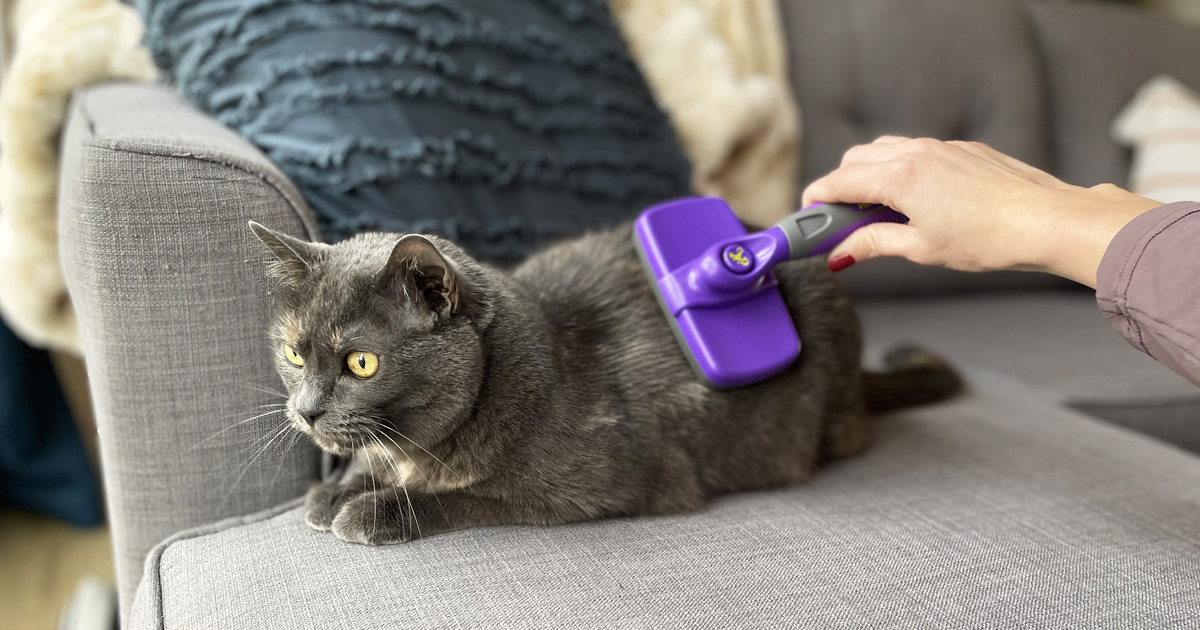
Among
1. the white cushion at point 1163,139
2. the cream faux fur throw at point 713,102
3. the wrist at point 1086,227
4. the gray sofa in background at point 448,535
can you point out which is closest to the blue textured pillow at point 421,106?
the gray sofa in background at point 448,535

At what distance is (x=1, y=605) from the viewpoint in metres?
1.47

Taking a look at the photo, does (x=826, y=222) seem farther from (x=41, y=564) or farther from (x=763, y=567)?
(x=41, y=564)

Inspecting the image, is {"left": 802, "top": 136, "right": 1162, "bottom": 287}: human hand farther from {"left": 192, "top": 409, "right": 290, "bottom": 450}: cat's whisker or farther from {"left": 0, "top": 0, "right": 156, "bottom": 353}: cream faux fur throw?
{"left": 0, "top": 0, "right": 156, "bottom": 353}: cream faux fur throw

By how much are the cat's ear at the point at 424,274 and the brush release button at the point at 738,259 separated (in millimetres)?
309

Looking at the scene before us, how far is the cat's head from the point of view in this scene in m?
0.71

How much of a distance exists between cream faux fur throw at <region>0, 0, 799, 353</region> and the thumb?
0.64 m

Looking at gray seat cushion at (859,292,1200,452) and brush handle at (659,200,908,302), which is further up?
brush handle at (659,200,908,302)

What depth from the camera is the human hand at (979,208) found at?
718 mm

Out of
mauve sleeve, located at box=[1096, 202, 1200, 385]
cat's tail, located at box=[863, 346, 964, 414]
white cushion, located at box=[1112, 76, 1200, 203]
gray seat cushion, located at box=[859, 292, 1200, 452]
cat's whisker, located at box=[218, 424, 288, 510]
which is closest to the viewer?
mauve sleeve, located at box=[1096, 202, 1200, 385]

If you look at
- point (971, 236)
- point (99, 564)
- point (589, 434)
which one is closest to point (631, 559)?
point (589, 434)

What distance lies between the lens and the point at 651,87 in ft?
4.87

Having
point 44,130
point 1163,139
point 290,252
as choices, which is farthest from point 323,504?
point 1163,139

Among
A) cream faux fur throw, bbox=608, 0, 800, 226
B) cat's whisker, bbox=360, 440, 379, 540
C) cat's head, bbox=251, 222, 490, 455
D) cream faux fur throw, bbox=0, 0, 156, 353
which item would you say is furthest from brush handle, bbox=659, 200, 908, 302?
cream faux fur throw, bbox=0, 0, 156, 353

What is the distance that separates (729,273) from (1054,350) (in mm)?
1039
